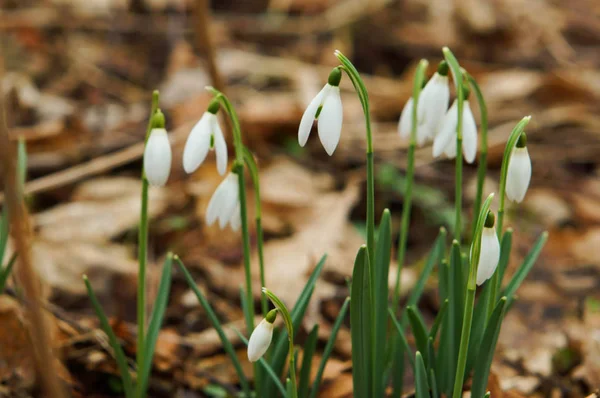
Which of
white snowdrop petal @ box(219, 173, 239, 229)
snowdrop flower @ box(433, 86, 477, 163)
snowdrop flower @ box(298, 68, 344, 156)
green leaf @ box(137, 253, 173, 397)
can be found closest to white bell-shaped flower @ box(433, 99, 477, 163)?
snowdrop flower @ box(433, 86, 477, 163)

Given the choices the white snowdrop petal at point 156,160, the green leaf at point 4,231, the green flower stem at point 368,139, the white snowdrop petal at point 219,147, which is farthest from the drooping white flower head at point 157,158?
the green leaf at point 4,231

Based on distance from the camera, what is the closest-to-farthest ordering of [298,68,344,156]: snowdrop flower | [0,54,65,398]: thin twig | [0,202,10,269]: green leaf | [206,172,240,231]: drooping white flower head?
[0,54,65,398]: thin twig
[298,68,344,156]: snowdrop flower
[206,172,240,231]: drooping white flower head
[0,202,10,269]: green leaf

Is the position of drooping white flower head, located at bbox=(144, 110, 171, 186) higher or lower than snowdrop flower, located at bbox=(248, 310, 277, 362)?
higher

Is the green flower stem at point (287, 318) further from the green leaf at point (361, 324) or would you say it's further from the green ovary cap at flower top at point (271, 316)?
the green leaf at point (361, 324)

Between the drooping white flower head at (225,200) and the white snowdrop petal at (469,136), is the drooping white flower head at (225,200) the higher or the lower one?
the lower one

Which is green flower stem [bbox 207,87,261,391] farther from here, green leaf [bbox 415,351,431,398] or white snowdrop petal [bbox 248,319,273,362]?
green leaf [bbox 415,351,431,398]

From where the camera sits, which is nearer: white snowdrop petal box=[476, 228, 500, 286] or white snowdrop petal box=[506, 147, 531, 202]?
white snowdrop petal box=[476, 228, 500, 286]

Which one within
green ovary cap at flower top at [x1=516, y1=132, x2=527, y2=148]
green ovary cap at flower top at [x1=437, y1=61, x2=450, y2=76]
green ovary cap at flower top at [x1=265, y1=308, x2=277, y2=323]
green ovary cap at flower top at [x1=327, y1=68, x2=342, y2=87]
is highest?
green ovary cap at flower top at [x1=327, y1=68, x2=342, y2=87]

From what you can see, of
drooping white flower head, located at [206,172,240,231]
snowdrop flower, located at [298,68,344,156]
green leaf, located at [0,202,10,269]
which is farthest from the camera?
green leaf, located at [0,202,10,269]
